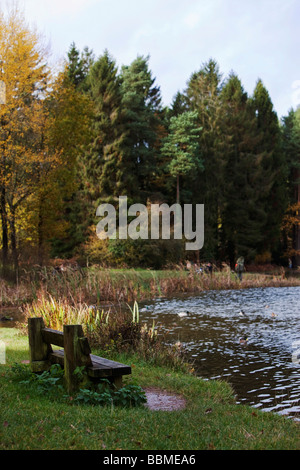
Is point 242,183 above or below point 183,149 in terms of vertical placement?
below

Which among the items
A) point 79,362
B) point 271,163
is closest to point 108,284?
point 79,362

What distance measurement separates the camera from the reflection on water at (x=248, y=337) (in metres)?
7.22

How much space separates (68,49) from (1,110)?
27.0 metres

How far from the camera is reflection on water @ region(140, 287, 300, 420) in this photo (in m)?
7.22

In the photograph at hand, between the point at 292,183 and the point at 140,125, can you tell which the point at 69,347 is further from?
the point at 292,183

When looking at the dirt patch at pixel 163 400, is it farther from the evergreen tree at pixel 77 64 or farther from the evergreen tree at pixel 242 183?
the evergreen tree at pixel 77 64

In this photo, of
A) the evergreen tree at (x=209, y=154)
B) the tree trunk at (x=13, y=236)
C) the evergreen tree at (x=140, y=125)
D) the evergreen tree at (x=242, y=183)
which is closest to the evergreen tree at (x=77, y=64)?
the evergreen tree at (x=140, y=125)

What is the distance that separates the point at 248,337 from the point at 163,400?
5668 mm

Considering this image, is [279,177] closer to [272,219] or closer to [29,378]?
[272,219]

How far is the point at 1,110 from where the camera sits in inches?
737

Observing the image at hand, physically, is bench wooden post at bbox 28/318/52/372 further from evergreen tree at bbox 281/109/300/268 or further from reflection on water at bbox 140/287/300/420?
evergreen tree at bbox 281/109/300/268

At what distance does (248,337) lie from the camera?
11273 millimetres

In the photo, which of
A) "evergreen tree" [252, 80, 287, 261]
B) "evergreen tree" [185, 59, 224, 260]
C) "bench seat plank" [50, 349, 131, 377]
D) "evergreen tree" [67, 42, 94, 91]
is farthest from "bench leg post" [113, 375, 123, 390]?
"evergreen tree" [67, 42, 94, 91]

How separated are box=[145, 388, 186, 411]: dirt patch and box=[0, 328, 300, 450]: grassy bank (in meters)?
0.14
